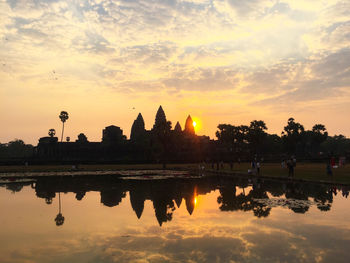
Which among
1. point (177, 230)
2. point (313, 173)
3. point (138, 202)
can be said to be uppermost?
point (313, 173)

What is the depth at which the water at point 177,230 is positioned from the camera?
800 centimetres

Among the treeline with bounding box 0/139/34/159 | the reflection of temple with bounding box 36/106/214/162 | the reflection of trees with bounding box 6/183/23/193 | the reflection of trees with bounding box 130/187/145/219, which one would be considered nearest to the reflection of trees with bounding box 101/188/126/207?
→ the reflection of trees with bounding box 130/187/145/219

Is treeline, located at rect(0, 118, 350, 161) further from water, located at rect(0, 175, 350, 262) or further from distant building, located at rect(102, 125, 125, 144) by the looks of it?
water, located at rect(0, 175, 350, 262)

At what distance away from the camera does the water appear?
315 inches

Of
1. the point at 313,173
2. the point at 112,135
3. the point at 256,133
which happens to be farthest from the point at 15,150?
the point at 313,173

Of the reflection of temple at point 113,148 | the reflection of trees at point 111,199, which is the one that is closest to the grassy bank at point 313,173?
the reflection of trees at point 111,199

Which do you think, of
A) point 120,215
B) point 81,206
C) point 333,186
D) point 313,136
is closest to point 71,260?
point 120,215

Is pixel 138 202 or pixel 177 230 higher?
pixel 138 202

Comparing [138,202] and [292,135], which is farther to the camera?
[292,135]

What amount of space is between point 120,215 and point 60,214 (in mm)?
2555

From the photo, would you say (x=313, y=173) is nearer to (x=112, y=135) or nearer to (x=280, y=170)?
(x=280, y=170)

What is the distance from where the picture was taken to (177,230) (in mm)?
10586

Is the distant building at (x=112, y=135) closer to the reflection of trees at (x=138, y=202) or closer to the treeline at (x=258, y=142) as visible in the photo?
the treeline at (x=258, y=142)

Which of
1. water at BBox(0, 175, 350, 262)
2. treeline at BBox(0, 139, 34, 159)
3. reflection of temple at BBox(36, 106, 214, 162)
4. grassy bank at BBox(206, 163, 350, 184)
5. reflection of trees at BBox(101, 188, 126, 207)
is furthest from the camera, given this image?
treeline at BBox(0, 139, 34, 159)
